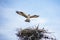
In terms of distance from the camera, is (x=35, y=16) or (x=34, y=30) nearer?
(x=34, y=30)

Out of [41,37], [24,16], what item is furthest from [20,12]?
[41,37]

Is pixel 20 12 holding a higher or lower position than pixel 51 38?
higher

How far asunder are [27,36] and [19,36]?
904mm

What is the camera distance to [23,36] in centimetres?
5000

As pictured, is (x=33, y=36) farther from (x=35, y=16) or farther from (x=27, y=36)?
(x=35, y=16)

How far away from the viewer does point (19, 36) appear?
49938 millimetres

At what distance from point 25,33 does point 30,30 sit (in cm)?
74

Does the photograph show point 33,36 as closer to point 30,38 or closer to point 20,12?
point 30,38

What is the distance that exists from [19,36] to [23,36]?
0.45m

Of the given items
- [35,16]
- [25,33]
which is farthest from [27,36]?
[35,16]

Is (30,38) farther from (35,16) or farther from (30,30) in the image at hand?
(35,16)

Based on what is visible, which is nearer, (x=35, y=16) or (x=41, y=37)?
(x=41, y=37)

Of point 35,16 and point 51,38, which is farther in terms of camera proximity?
point 35,16

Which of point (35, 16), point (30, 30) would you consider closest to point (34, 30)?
point (30, 30)
